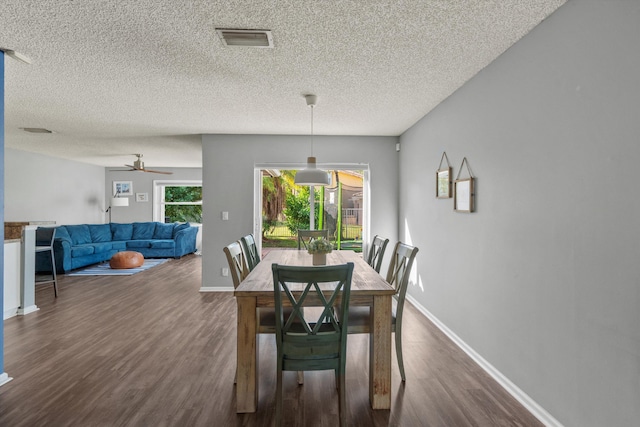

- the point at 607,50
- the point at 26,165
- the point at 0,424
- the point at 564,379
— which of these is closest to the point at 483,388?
the point at 564,379

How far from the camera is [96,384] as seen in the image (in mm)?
2447

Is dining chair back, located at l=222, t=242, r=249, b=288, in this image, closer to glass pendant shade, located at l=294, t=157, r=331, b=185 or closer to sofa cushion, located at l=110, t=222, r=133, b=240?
glass pendant shade, located at l=294, t=157, r=331, b=185

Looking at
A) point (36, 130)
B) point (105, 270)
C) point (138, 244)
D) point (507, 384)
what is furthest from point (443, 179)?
point (138, 244)

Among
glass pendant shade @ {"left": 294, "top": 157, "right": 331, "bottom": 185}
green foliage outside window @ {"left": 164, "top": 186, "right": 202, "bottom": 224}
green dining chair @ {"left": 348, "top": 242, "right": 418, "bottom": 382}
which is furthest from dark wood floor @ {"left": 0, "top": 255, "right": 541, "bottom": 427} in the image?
green foliage outside window @ {"left": 164, "top": 186, "right": 202, "bottom": 224}

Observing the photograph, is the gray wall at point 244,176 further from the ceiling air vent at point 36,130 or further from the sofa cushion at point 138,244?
the sofa cushion at point 138,244

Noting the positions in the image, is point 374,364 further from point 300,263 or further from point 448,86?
point 448,86

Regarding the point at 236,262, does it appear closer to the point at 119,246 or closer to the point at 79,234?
the point at 79,234

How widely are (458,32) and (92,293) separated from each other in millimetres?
5590

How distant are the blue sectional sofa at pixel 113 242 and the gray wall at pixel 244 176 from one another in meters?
3.39

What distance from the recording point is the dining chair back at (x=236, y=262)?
249 centimetres

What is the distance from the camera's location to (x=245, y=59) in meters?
2.69

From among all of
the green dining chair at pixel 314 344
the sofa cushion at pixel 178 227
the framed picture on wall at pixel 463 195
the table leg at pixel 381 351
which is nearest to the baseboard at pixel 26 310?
the green dining chair at pixel 314 344

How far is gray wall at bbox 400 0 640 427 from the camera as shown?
157cm

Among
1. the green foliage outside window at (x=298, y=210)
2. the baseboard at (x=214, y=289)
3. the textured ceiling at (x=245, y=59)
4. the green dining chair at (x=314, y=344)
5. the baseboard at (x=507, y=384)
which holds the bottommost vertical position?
the baseboard at (x=507, y=384)
